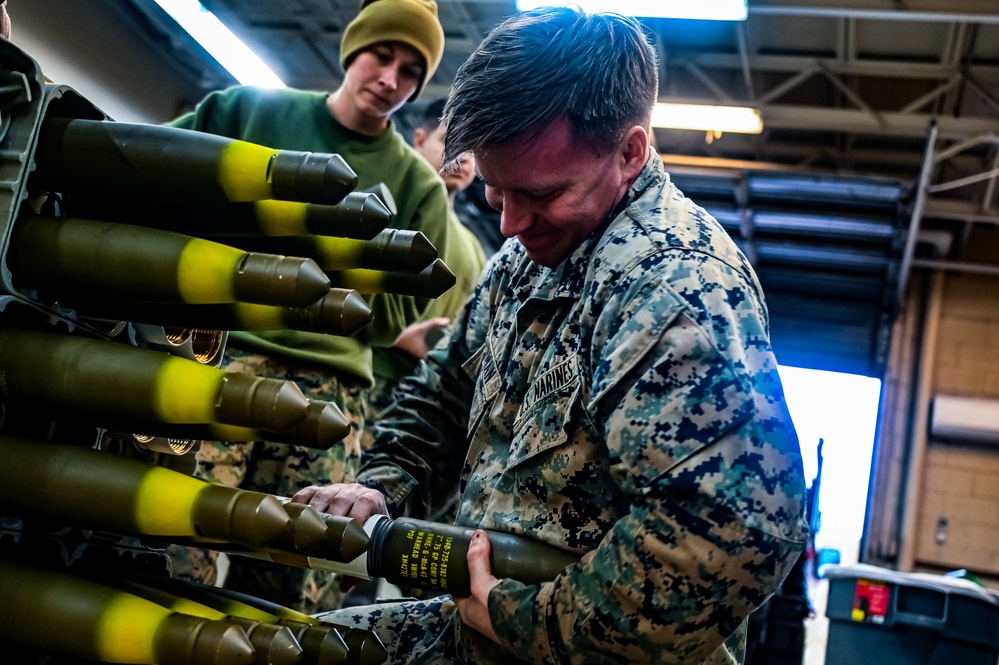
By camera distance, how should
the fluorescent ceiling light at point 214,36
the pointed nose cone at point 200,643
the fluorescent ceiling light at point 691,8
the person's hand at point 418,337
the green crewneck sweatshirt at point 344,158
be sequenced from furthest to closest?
1. the fluorescent ceiling light at point 214,36
2. the fluorescent ceiling light at point 691,8
3. the person's hand at point 418,337
4. the green crewneck sweatshirt at point 344,158
5. the pointed nose cone at point 200,643

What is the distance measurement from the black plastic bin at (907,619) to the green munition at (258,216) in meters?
4.13

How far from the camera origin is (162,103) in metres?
8.43

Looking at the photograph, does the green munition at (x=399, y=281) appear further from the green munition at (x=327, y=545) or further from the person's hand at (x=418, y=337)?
the person's hand at (x=418, y=337)

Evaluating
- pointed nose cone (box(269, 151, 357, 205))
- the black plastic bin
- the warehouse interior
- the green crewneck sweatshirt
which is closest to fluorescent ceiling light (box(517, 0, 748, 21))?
the warehouse interior

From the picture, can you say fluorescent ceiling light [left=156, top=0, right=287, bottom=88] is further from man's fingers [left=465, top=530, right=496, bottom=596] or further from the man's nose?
man's fingers [left=465, top=530, right=496, bottom=596]

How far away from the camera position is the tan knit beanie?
9.50 ft

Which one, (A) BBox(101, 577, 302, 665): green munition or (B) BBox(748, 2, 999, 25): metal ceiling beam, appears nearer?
(A) BBox(101, 577, 302, 665): green munition

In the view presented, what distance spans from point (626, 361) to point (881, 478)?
9.58 metres

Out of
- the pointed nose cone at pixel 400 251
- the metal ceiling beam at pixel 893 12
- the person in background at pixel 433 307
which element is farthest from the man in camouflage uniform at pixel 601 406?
the metal ceiling beam at pixel 893 12

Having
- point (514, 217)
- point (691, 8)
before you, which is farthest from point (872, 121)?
point (514, 217)

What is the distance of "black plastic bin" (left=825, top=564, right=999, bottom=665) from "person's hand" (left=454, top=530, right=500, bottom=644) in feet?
12.8

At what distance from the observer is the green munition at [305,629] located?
4.57 feet

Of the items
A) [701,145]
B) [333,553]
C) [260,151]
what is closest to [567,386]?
[333,553]

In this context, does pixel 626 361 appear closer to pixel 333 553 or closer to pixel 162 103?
pixel 333 553
